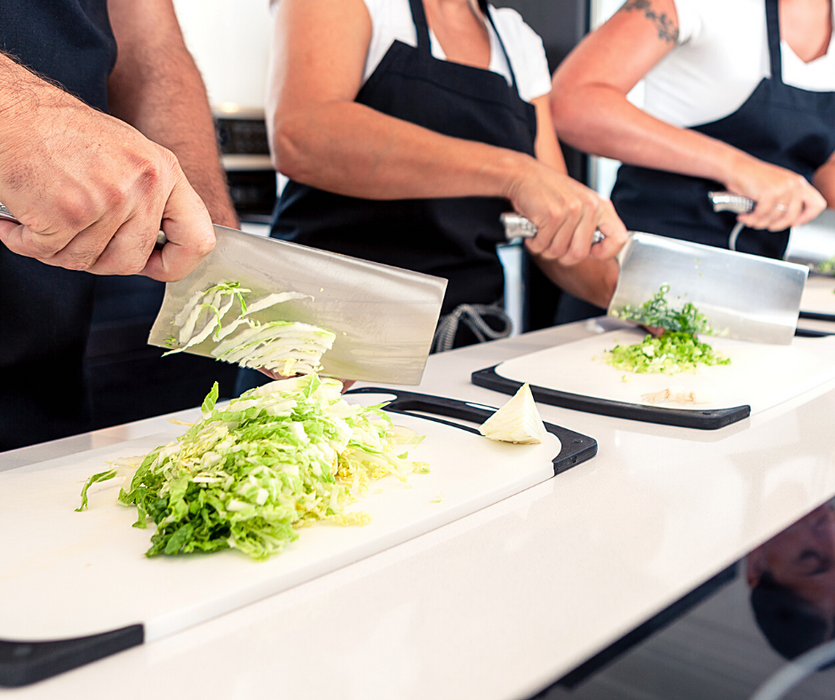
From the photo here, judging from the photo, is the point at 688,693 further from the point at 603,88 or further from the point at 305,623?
the point at 603,88

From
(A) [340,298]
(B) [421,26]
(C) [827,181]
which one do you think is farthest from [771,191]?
(A) [340,298]

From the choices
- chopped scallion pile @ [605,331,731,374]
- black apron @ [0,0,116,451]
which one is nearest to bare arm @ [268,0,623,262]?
chopped scallion pile @ [605,331,731,374]

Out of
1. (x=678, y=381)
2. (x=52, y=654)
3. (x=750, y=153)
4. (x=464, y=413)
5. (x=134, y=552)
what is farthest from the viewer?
(x=750, y=153)

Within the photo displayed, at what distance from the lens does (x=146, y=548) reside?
0.70 meters

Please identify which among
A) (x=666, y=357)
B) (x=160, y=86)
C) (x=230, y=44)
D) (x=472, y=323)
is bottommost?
(x=472, y=323)

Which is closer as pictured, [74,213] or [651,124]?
[74,213]

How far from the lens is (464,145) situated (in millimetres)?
1452

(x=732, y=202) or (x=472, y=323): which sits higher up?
(x=732, y=202)

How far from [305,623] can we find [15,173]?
0.48 m

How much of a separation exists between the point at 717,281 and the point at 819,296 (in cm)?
66

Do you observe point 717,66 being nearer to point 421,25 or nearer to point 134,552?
point 421,25

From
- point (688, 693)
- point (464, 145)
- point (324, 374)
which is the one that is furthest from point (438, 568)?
point (464, 145)

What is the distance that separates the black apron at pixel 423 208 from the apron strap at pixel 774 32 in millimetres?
780

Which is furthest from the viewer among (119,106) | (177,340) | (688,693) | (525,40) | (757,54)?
(757,54)
